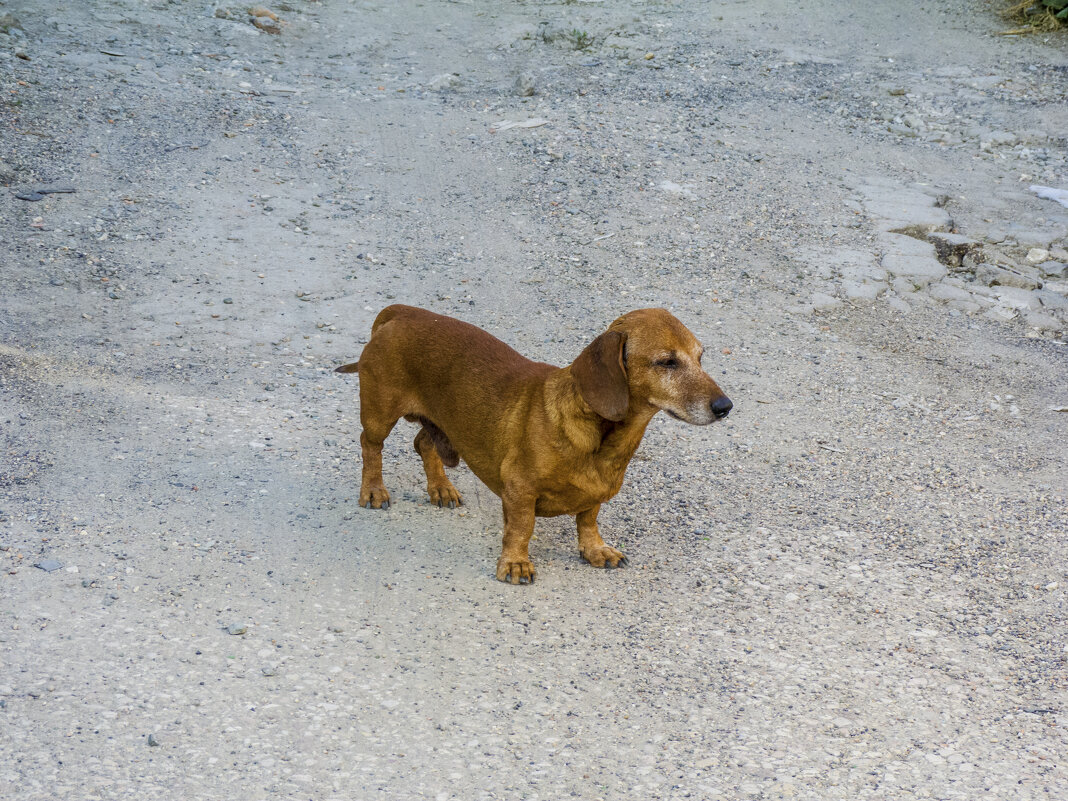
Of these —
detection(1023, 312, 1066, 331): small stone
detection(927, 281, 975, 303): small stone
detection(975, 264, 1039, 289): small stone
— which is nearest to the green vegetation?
detection(975, 264, 1039, 289): small stone

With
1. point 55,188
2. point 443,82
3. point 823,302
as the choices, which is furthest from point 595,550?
point 443,82

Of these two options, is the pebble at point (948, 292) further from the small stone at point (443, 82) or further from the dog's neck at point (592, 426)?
the small stone at point (443, 82)

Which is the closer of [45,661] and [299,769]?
[299,769]

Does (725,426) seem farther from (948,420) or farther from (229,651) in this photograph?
(229,651)

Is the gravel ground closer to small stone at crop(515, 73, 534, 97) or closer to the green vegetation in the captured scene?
small stone at crop(515, 73, 534, 97)

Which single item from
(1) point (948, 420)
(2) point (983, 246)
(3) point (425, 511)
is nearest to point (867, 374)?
(1) point (948, 420)

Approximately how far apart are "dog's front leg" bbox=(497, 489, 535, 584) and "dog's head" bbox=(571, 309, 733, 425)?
64 centimetres

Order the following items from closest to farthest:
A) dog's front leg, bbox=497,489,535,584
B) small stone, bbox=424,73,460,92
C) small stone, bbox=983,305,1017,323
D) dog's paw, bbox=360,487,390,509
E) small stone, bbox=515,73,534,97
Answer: dog's front leg, bbox=497,489,535,584 → dog's paw, bbox=360,487,390,509 → small stone, bbox=983,305,1017,323 → small stone, bbox=515,73,534,97 → small stone, bbox=424,73,460,92

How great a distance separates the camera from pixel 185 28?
1266 centimetres

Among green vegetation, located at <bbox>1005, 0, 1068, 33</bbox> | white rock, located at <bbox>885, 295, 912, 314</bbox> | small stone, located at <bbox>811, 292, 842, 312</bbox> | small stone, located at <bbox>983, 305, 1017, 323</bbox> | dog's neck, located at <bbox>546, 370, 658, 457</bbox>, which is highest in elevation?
green vegetation, located at <bbox>1005, 0, 1068, 33</bbox>

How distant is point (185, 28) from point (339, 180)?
449 cm

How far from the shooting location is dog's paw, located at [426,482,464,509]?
5355mm

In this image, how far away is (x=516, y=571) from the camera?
4.62 metres

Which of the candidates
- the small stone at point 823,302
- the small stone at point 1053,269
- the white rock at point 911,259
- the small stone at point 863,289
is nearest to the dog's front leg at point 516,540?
the small stone at point 823,302
